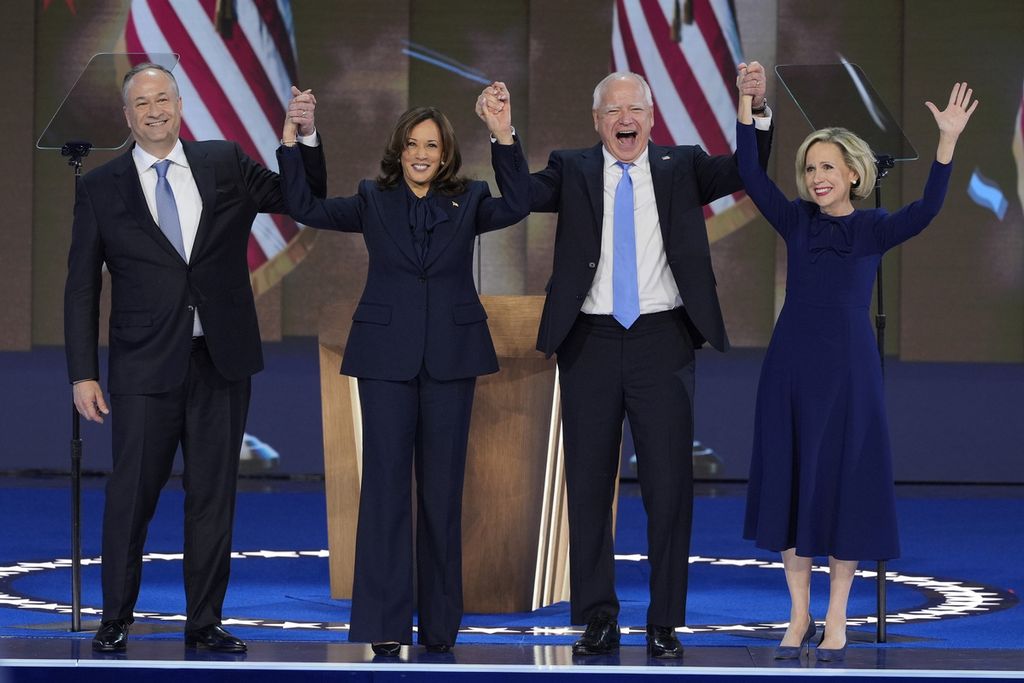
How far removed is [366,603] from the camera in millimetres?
4148

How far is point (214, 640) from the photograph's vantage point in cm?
420

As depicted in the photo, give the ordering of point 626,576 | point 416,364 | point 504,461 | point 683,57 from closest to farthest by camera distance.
→ point 416,364
point 504,461
point 626,576
point 683,57

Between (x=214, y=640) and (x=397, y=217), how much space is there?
1.26m

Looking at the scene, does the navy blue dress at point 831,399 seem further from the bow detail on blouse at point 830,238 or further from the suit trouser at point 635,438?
the suit trouser at point 635,438

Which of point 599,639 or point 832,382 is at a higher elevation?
point 832,382

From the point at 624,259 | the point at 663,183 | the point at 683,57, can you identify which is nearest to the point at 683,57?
the point at 683,57

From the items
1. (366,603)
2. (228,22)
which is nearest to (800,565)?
(366,603)

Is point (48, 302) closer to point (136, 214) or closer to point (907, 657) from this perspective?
point (136, 214)

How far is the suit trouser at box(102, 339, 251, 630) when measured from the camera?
420 cm

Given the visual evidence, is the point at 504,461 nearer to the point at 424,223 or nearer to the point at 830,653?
the point at 424,223

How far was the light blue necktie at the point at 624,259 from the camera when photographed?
13.8 ft

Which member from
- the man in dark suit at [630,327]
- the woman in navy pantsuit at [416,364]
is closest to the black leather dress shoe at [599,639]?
the man in dark suit at [630,327]

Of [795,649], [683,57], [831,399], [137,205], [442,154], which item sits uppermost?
[683,57]

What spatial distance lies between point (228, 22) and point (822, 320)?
6.53 metres
